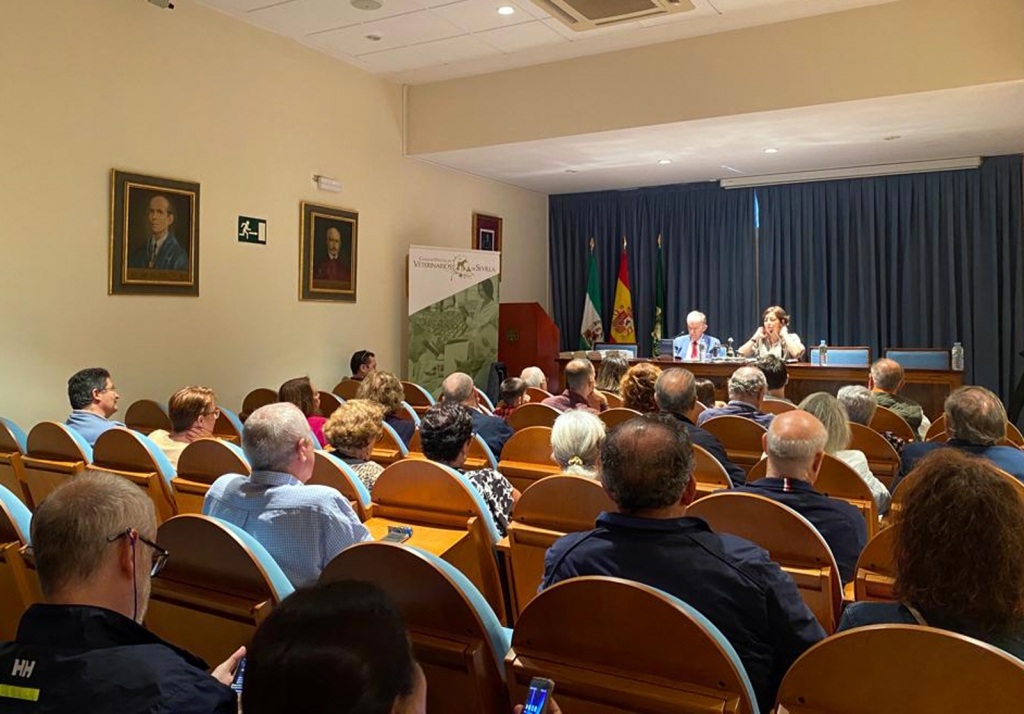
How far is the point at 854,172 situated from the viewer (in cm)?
940

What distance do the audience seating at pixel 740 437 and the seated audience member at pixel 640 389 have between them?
55 centimetres

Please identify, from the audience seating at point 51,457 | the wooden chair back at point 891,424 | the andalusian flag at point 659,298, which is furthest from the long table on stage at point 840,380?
the audience seating at point 51,457

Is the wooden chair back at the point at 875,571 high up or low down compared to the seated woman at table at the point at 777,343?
down

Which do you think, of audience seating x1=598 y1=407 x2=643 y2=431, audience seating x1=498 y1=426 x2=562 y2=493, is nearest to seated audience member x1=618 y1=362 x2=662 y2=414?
audience seating x1=598 y1=407 x2=643 y2=431

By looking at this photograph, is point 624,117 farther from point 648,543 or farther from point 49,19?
point 648,543

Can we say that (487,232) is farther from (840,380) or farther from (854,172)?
(840,380)

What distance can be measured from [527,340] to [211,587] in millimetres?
7835

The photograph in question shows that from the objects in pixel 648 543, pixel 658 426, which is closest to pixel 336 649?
pixel 648 543

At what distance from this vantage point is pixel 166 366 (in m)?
6.12

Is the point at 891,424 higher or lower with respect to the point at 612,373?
lower

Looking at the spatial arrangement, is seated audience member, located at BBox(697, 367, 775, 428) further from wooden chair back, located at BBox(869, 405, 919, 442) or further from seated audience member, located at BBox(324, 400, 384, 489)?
seated audience member, located at BBox(324, 400, 384, 489)

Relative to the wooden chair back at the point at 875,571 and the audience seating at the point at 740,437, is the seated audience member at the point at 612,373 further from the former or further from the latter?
the wooden chair back at the point at 875,571

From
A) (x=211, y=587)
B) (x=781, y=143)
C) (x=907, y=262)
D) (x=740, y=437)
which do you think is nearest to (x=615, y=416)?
(x=740, y=437)

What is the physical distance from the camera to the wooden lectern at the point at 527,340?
9.59 m
